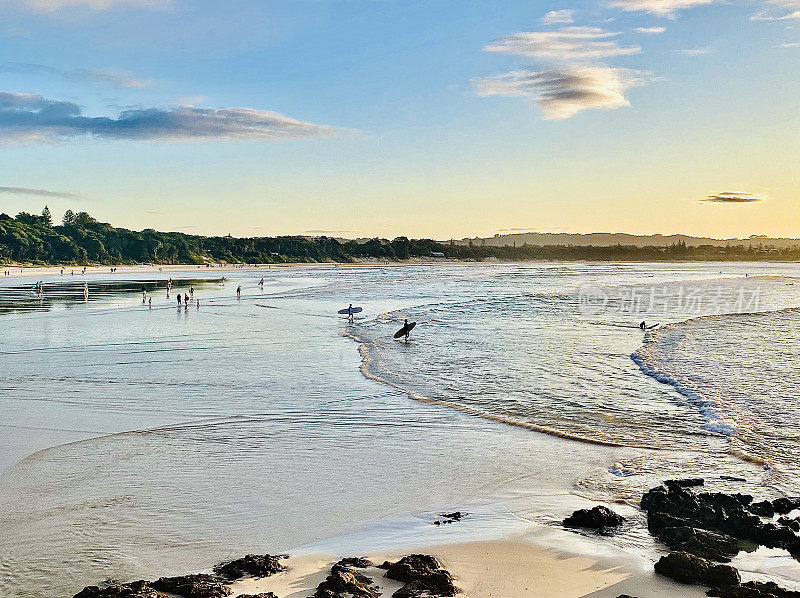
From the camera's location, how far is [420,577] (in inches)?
206

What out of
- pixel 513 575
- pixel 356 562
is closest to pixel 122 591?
pixel 356 562

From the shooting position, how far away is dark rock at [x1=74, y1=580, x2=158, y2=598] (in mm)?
4781

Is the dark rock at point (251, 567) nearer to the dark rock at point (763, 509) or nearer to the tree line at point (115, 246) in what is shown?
the dark rock at point (763, 509)

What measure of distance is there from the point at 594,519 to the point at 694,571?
4.43 ft

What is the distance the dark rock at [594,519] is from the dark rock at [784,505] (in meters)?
1.74

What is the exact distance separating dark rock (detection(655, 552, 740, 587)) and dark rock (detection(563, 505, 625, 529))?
105 centimetres

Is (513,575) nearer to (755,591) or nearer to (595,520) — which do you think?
(595,520)

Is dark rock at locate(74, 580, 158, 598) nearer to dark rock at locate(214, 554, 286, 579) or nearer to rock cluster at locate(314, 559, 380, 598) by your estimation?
dark rock at locate(214, 554, 286, 579)

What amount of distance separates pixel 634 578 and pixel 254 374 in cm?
1210

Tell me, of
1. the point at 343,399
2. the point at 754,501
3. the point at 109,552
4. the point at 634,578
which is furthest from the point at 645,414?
the point at 109,552

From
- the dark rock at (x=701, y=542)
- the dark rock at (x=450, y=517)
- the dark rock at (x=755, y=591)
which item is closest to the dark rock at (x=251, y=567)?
the dark rock at (x=450, y=517)

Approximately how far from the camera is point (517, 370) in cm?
1716

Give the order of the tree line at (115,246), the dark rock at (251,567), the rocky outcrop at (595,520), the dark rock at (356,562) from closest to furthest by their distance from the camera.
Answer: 1. the dark rock at (251,567)
2. the dark rock at (356,562)
3. the rocky outcrop at (595,520)
4. the tree line at (115,246)

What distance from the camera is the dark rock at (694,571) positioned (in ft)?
17.2
